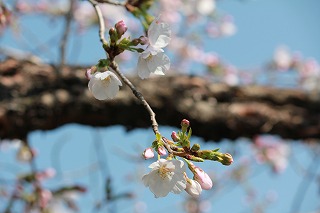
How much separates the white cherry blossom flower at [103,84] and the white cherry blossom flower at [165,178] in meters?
0.17

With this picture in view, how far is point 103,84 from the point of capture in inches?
35.9

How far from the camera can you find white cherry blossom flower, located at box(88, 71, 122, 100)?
0.89 meters

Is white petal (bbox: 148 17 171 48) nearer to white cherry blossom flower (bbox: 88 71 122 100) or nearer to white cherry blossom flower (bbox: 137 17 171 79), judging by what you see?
white cherry blossom flower (bbox: 137 17 171 79)

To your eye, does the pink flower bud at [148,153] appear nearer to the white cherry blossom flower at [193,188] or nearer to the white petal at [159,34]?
the white cherry blossom flower at [193,188]

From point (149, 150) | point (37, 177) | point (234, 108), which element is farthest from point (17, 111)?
point (149, 150)

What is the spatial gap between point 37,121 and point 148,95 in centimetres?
60

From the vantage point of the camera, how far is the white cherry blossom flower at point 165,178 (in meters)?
0.81

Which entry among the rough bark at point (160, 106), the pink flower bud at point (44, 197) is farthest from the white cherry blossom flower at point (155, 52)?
the pink flower bud at point (44, 197)

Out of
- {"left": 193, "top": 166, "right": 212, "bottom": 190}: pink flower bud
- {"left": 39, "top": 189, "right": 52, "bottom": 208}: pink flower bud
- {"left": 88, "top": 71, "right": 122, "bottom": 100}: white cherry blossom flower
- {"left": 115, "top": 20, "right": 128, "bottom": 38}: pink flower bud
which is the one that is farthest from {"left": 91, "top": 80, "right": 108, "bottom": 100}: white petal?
{"left": 39, "top": 189, "right": 52, "bottom": 208}: pink flower bud

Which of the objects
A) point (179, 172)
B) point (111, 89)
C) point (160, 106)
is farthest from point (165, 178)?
point (160, 106)

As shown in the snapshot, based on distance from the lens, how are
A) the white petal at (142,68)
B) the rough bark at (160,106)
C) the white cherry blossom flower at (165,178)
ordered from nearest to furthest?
the white cherry blossom flower at (165,178) < the white petal at (142,68) < the rough bark at (160,106)

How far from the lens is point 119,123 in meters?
2.41

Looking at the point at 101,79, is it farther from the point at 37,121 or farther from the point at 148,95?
the point at 148,95

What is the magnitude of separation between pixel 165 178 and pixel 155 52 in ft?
0.77
